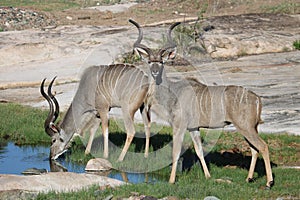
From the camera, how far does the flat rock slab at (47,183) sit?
7258mm

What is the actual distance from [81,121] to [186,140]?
1.83m

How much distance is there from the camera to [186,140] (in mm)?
11250

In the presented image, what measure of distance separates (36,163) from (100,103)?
4.54 feet

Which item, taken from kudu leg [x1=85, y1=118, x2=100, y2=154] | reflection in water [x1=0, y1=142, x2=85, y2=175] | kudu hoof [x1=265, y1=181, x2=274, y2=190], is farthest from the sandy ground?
kudu hoof [x1=265, y1=181, x2=274, y2=190]

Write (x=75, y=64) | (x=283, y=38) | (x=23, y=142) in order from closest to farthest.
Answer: (x=23, y=142) → (x=75, y=64) → (x=283, y=38)

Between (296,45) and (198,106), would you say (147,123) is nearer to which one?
(198,106)

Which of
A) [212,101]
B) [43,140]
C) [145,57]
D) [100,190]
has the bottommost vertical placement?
[43,140]

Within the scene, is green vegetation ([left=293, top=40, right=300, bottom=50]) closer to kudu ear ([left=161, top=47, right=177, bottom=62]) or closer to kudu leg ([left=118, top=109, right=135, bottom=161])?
kudu leg ([left=118, top=109, right=135, bottom=161])

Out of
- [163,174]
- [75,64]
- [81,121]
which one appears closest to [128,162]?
[163,174]

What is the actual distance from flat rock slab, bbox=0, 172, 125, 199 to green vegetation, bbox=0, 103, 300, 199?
0.92 ft

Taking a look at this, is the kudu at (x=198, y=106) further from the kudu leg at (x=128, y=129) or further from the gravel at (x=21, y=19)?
the gravel at (x=21, y=19)

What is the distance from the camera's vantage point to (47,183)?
7.68 meters

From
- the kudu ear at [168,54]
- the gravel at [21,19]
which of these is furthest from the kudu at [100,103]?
the gravel at [21,19]

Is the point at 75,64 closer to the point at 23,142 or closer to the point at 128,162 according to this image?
the point at 23,142
